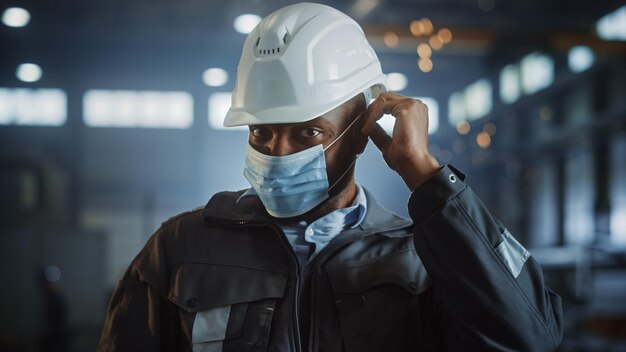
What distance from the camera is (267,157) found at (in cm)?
191

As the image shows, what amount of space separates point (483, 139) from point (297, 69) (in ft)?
41.3

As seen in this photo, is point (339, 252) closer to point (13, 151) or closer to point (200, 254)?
point (200, 254)

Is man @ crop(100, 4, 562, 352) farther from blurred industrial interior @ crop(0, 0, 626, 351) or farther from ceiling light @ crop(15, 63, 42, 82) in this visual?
ceiling light @ crop(15, 63, 42, 82)

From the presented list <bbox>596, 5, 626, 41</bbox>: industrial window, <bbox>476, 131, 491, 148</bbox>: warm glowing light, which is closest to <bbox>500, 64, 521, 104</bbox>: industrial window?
<bbox>476, 131, 491, 148</bbox>: warm glowing light

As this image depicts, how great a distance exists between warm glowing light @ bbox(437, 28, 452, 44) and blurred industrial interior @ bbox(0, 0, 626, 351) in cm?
47

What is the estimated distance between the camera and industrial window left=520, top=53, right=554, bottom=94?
579 inches

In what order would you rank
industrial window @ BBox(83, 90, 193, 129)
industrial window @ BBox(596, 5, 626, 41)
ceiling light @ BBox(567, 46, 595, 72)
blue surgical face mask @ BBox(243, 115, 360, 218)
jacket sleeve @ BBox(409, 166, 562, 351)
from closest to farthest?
jacket sleeve @ BBox(409, 166, 562, 351), blue surgical face mask @ BBox(243, 115, 360, 218), industrial window @ BBox(596, 5, 626, 41), ceiling light @ BBox(567, 46, 595, 72), industrial window @ BBox(83, 90, 193, 129)

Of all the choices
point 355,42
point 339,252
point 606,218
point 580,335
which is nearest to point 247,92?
point 355,42

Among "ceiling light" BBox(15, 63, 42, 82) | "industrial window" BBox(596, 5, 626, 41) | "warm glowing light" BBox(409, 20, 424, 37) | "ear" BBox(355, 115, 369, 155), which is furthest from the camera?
"ceiling light" BBox(15, 63, 42, 82)

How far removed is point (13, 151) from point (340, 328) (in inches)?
606

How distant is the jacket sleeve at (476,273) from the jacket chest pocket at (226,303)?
411 millimetres

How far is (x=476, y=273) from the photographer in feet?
5.43

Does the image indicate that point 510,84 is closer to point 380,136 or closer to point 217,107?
point 217,107

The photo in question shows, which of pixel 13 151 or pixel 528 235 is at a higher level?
pixel 13 151
